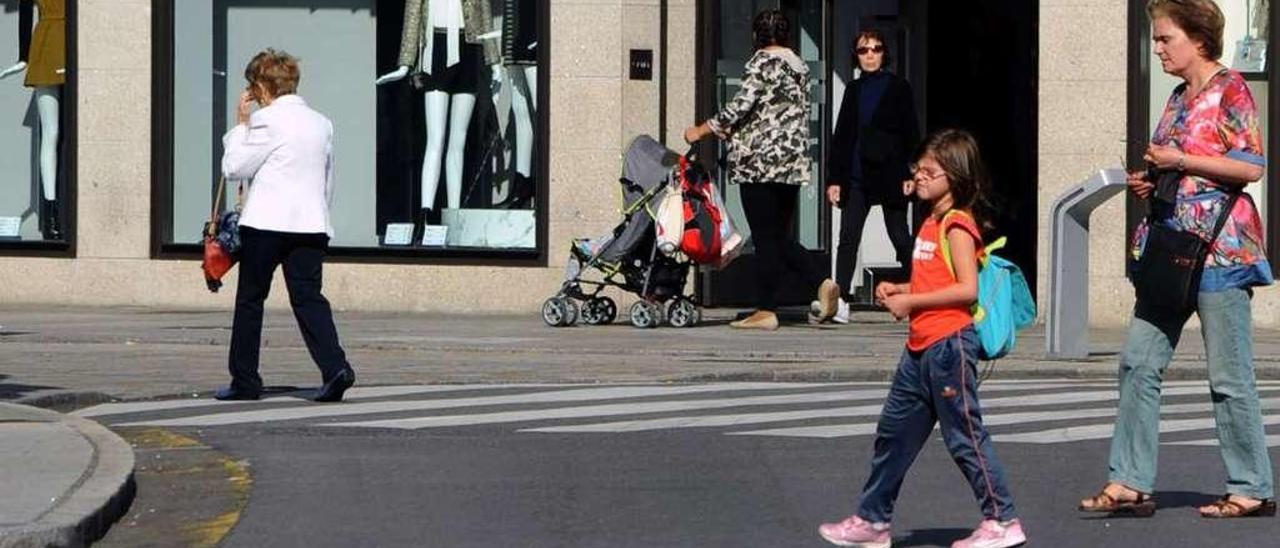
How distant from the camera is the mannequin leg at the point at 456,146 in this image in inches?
806

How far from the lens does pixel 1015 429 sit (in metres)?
12.0

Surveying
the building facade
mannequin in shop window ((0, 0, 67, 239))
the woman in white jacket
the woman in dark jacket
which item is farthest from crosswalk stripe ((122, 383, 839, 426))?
mannequin in shop window ((0, 0, 67, 239))

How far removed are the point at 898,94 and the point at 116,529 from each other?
9790 millimetres

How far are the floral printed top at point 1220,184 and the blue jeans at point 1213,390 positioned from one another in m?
0.08

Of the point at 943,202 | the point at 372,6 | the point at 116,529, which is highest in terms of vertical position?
the point at 372,6

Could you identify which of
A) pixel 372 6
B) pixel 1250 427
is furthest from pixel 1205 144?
pixel 372 6

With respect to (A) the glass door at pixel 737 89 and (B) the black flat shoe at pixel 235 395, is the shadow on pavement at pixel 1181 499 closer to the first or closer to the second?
(B) the black flat shoe at pixel 235 395

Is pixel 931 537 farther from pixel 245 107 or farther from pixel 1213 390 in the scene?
pixel 245 107

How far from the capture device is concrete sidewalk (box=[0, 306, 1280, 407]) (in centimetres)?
1438

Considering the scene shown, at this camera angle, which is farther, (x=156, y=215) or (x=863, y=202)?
(x=156, y=215)

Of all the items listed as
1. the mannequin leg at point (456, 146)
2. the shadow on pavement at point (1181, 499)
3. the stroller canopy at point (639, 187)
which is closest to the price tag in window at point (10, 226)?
the mannequin leg at point (456, 146)

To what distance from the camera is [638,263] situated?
18.2 m

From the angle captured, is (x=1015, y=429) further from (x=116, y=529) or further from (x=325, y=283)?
(x=325, y=283)

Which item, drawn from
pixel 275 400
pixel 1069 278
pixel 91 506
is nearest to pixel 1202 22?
pixel 91 506
